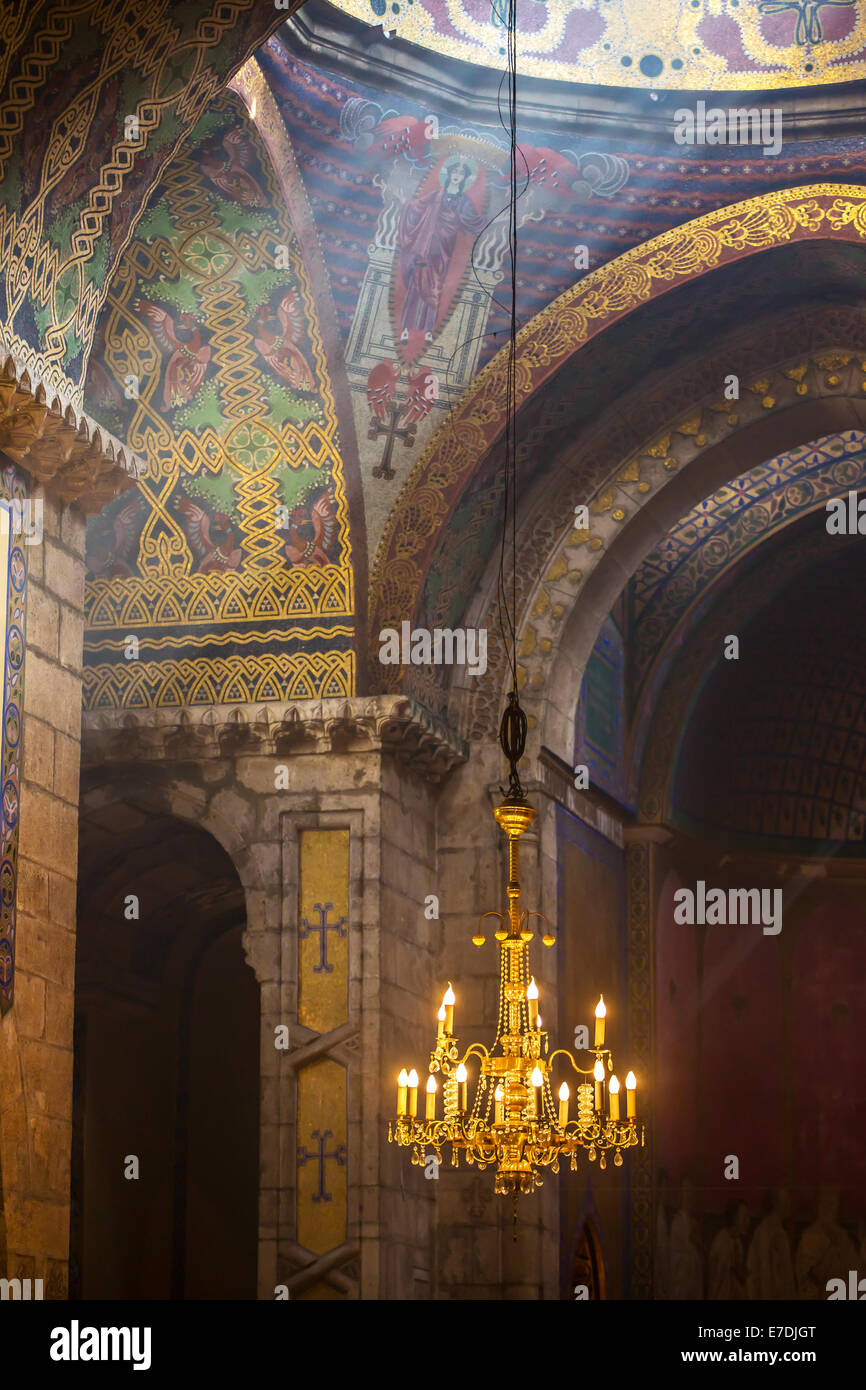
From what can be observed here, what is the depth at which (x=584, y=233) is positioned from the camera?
950 centimetres

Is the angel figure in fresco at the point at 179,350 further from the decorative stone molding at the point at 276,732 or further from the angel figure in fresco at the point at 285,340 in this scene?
the decorative stone molding at the point at 276,732

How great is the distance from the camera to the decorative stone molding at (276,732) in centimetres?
926

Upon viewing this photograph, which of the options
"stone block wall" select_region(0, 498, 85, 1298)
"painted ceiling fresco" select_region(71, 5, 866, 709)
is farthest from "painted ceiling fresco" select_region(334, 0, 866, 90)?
"stone block wall" select_region(0, 498, 85, 1298)

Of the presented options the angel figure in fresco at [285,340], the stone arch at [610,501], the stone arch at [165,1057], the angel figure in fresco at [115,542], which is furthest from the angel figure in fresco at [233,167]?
the stone arch at [165,1057]

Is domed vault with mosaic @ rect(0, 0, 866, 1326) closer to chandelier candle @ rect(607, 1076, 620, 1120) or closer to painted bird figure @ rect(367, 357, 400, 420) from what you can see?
painted bird figure @ rect(367, 357, 400, 420)

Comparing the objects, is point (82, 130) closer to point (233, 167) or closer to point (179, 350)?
point (233, 167)

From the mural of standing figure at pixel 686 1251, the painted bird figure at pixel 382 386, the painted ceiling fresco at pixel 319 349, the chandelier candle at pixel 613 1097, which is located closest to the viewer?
the chandelier candle at pixel 613 1097

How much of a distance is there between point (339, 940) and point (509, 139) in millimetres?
3779

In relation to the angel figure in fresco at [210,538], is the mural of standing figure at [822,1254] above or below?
below

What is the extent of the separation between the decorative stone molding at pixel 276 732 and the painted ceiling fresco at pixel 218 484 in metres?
0.14

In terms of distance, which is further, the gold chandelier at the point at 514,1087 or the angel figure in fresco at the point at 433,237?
the angel figure in fresco at the point at 433,237

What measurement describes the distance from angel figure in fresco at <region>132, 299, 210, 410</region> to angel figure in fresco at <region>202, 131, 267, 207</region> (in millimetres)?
646

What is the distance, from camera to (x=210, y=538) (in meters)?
9.64

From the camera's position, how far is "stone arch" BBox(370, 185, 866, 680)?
9320mm
